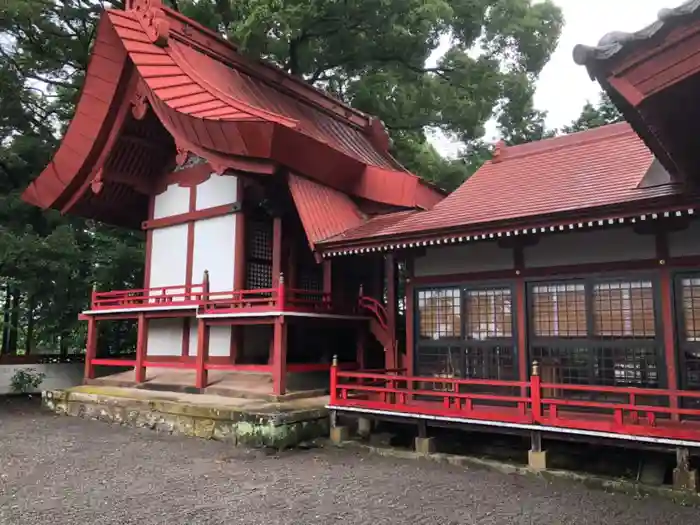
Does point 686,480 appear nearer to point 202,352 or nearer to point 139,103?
point 202,352

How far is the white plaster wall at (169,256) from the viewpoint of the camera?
44.7ft

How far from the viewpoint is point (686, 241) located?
746 cm

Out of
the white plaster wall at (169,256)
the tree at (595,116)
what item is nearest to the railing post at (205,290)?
the white plaster wall at (169,256)

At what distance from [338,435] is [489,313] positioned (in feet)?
9.59

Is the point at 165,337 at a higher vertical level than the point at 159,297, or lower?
lower

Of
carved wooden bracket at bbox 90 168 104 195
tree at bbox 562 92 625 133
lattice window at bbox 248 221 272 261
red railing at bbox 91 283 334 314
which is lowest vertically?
red railing at bbox 91 283 334 314

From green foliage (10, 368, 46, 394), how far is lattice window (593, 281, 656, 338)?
48.3 ft

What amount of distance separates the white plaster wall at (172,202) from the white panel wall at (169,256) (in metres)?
0.36

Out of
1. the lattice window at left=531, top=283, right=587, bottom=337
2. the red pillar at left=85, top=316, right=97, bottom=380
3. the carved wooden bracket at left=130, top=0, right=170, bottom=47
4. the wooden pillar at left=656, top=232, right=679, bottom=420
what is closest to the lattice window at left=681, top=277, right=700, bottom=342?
the wooden pillar at left=656, top=232, right=679, bottom=420

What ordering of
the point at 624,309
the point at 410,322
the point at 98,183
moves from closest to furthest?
the point at 624,309, the point at 410,322, the point at 98,183

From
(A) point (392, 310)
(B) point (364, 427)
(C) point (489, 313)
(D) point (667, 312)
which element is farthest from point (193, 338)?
(D) point (667, 312)

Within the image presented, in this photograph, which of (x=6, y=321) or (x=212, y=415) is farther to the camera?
(x=6, y=321)

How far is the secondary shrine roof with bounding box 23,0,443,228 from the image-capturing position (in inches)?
435

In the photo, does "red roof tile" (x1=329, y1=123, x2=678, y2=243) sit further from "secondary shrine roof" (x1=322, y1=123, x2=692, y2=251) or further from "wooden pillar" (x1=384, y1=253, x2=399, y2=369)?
"wooden pillar" (x1=384, y1=253, x2=399, y2=369)
